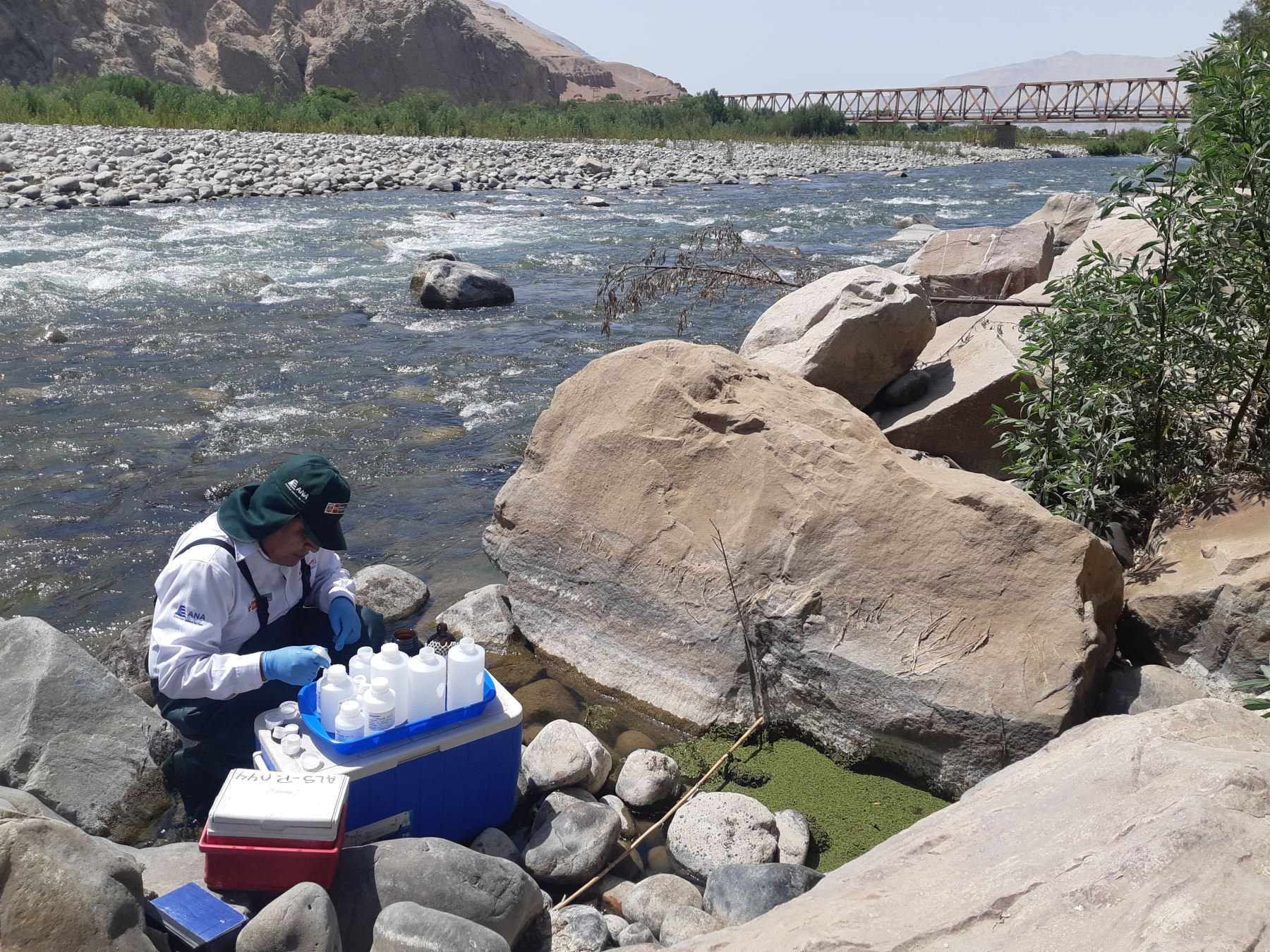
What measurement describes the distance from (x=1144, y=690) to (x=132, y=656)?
13.9ft

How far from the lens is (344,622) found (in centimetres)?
384

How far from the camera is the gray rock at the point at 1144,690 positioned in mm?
3902

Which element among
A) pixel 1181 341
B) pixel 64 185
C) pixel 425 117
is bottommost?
pixel 1181 341

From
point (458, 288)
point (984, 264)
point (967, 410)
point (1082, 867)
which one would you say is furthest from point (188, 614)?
point (458, 288)

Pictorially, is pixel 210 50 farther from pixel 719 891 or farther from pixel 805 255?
pixel 719 891

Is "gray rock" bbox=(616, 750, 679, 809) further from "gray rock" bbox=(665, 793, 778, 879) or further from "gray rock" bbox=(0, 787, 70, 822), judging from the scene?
"gray rock" bbox=(0, 787, 70, 822)

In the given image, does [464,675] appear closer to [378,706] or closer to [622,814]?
[378,706]

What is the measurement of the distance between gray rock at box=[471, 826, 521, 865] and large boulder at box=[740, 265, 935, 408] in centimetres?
346

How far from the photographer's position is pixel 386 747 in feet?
10.6

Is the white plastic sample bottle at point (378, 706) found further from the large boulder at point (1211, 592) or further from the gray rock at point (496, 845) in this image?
the large boulder at point (1211, 592)

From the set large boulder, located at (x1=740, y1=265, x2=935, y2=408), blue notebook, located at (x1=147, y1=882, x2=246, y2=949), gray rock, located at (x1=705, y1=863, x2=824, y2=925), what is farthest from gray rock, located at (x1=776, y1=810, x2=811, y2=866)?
large boulder, located at (x1=740, y1=265, x2=935, y2=408)

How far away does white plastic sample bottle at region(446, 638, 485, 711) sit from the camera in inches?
133

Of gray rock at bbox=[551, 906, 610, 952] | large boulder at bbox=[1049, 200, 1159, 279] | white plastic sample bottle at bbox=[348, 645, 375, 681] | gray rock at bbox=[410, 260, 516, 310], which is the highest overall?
large boulder at bbox=[1049, 200, 1159, 279]

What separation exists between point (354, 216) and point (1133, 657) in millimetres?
17279
